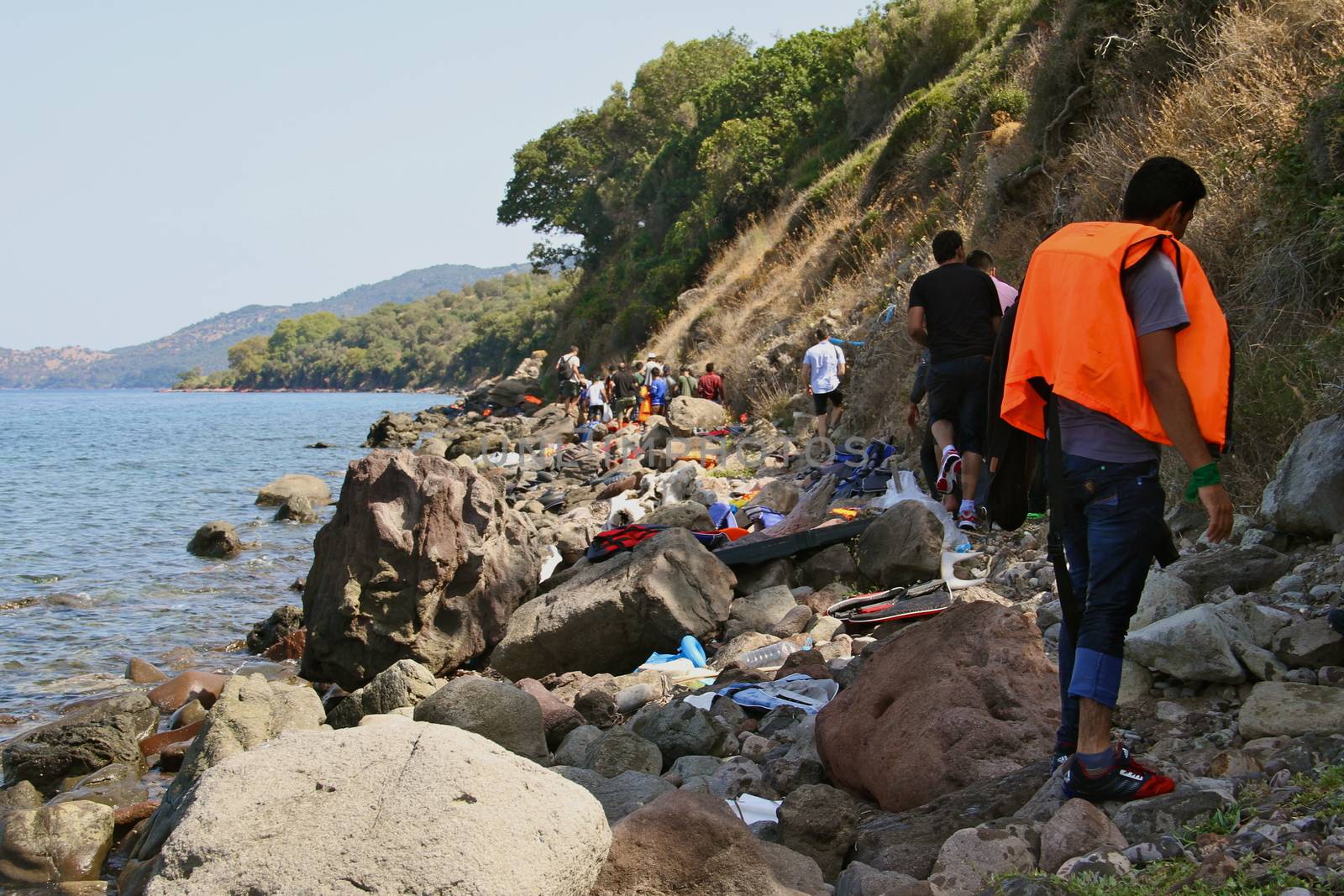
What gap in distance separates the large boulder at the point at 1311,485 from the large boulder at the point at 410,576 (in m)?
5.42

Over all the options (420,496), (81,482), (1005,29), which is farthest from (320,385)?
(420,496)

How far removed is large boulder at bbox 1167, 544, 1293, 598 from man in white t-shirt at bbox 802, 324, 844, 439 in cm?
900

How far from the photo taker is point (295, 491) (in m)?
22.8

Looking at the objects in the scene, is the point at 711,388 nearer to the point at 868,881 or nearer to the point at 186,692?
the point at 186,692

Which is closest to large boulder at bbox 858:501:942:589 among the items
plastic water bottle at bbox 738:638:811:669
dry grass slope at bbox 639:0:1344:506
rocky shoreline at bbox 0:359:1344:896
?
rocky shoreline at bbox 0:359:1344:896

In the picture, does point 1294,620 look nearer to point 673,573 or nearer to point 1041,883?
point 1041,883

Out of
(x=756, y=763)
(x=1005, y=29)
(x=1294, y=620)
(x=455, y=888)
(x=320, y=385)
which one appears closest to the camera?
(x=455, y=888)

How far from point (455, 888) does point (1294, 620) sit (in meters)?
3.33

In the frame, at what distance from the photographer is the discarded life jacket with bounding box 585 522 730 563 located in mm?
9000

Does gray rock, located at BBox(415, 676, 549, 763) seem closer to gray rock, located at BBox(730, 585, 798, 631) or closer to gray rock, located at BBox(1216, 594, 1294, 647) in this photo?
gray rock, located at BBox(730, 585, 798, 631)

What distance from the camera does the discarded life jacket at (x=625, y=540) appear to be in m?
9.00

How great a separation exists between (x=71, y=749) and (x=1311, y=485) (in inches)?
281

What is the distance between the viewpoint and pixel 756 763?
505cm

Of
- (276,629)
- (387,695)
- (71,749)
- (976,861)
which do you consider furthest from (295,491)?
(976,861)
